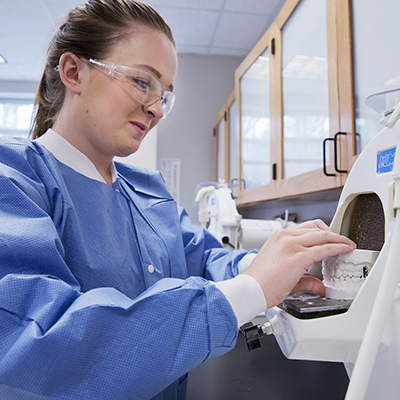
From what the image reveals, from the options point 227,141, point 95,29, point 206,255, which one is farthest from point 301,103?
point 227,141

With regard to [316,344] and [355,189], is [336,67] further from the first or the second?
[316,344]

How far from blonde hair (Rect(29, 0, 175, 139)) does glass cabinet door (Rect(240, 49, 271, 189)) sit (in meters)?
1.09

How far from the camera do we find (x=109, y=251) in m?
0.68

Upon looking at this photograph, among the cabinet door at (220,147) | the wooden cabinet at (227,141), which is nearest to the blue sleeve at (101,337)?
the wooden cabinet at (227,141)

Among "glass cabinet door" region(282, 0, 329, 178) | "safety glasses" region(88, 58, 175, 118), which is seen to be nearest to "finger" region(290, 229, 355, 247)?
"safety glasses" region(88, 58, 175, 118)

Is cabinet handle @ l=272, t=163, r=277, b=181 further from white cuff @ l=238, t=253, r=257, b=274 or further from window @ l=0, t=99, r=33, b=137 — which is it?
window @ l=0, t=99, r=33, b=137

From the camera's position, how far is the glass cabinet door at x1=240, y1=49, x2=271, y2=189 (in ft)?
6.07

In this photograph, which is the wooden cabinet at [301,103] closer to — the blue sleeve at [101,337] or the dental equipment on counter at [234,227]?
the dental equipment on counter at [234,227]

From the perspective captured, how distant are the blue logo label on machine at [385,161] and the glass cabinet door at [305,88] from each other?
0.78 metres

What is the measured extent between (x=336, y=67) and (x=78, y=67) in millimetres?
832

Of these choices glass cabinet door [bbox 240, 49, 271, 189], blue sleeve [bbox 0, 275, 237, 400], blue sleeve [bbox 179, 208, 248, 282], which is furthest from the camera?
glass cabinet door [bbox 240, 49, 271, 189]

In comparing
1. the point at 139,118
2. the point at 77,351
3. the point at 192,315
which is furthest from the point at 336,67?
the point at 77,351

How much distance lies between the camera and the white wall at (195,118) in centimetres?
340

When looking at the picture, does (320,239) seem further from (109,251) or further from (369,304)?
(109,251)
